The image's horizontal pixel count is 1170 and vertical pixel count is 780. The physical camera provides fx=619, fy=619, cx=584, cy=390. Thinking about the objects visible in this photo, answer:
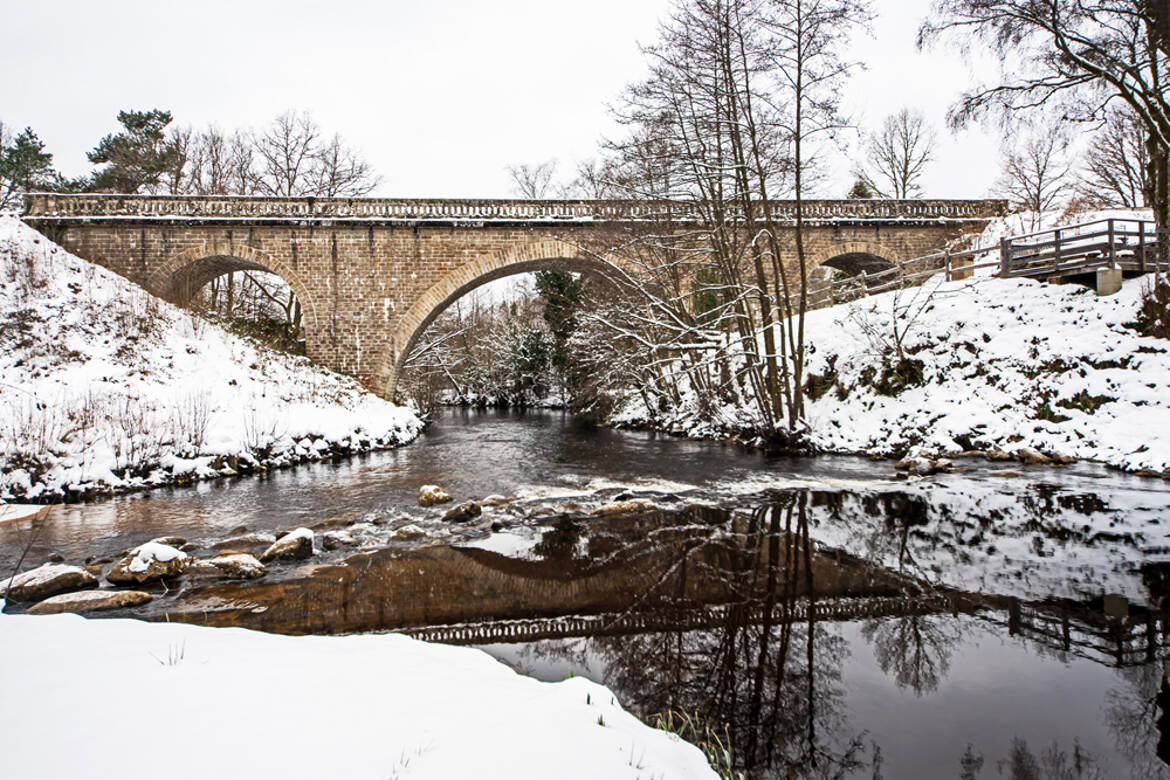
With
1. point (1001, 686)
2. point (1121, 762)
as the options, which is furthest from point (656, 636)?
point (1121, 762)

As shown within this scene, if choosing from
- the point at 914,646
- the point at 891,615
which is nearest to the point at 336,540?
the point at 891,615

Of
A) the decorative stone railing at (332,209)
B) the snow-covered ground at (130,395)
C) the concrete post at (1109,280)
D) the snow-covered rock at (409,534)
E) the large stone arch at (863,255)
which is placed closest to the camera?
the snow-covered rock at (409,534)

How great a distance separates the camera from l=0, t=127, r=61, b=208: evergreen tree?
21.5 meters

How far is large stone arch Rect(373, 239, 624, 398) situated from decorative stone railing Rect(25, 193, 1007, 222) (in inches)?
36.5

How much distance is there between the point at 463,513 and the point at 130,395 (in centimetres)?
737

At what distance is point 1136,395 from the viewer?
387 inches

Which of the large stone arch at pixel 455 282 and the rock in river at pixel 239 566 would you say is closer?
the rock in river at pixel 239 566

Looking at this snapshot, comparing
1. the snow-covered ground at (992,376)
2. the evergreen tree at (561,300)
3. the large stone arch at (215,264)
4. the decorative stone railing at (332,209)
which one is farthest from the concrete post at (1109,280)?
the large stone arch at (215,264)

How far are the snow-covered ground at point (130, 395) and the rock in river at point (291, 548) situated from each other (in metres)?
5.17

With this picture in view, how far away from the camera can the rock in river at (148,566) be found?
5.13 metres

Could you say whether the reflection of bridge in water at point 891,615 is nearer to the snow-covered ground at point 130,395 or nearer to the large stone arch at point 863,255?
the snow-covered ground at point 130,395

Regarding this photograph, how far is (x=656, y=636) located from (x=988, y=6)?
14.0m

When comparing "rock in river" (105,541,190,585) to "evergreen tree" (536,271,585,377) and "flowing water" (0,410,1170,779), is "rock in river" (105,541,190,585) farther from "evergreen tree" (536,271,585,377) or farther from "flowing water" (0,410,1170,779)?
"evergreen tree" (536,271,585,377)

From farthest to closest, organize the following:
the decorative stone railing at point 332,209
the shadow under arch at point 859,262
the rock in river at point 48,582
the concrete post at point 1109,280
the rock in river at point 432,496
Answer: the shadow under arch at point 859,262, the decorative stone railing at point 332,209, the concrete post at point 1109,280, the rock in river at point 432,496, the rock in river at point 48,582
